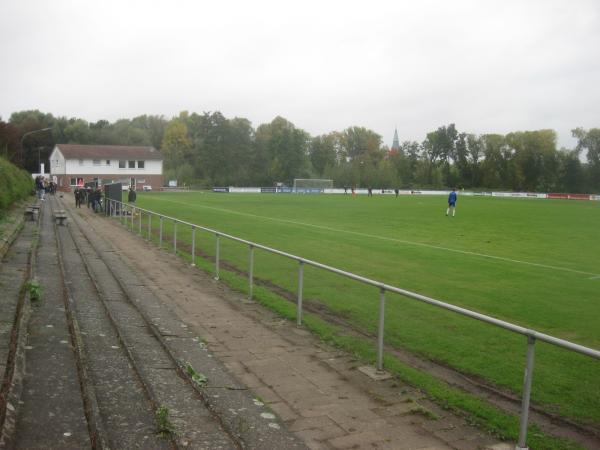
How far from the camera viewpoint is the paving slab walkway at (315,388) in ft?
14.1

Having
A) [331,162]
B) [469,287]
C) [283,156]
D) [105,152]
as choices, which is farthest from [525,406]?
[331,162]

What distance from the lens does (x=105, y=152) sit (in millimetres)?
77562

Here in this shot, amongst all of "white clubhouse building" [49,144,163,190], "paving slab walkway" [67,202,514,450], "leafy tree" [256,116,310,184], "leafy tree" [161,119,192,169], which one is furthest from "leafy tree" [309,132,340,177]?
"paving slab walkway" [67,202,514,450]

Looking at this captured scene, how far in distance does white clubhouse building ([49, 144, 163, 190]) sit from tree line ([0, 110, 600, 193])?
12.8 metres

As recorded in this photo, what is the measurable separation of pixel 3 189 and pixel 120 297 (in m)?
10.4

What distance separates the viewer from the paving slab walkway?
4.29 metres

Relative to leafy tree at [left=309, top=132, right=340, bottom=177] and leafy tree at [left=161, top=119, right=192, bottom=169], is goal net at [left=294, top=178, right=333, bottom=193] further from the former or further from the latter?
leafy tree at [left=161, top=119, right=192, bottom=169]

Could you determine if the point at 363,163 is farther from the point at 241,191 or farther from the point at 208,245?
the point at 208,245

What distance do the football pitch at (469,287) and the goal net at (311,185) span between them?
6448cm

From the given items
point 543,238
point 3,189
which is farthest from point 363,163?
point 3,189

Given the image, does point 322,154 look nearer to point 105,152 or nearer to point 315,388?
point 105,152

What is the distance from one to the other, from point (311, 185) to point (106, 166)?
108 feet

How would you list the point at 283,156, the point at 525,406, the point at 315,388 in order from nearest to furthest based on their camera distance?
the point at 525,406, the point at 315,388, the point at 283,156

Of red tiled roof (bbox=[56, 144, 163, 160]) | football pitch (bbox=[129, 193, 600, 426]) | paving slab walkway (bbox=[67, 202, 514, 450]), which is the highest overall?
red tiled roof (bbox=[56, 144, 163, 160])
